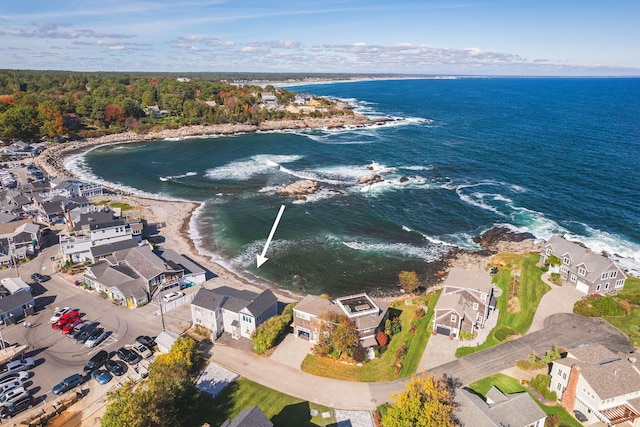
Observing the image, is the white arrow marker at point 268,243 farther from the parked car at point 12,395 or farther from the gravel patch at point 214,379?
the parked car at point 12,395

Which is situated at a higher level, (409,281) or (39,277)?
(409,281)

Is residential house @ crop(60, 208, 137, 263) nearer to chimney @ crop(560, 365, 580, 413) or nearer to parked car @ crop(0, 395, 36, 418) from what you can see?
parked car @ crop(0, 395, 36, 418)

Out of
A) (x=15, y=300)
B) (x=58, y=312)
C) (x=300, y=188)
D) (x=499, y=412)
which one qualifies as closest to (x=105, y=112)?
(x=300, y=188)

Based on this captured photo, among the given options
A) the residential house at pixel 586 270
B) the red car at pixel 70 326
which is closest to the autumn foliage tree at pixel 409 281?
the residential house at pixel 586 270

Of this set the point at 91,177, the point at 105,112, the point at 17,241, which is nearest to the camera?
the point at 17,241

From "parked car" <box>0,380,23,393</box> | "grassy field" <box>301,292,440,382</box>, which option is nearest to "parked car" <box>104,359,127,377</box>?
"parked car" <box>0,380,23,393</box>

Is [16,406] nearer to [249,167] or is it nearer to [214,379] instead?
[214,379]

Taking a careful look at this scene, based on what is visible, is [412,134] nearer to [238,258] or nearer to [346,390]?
[238,258]
